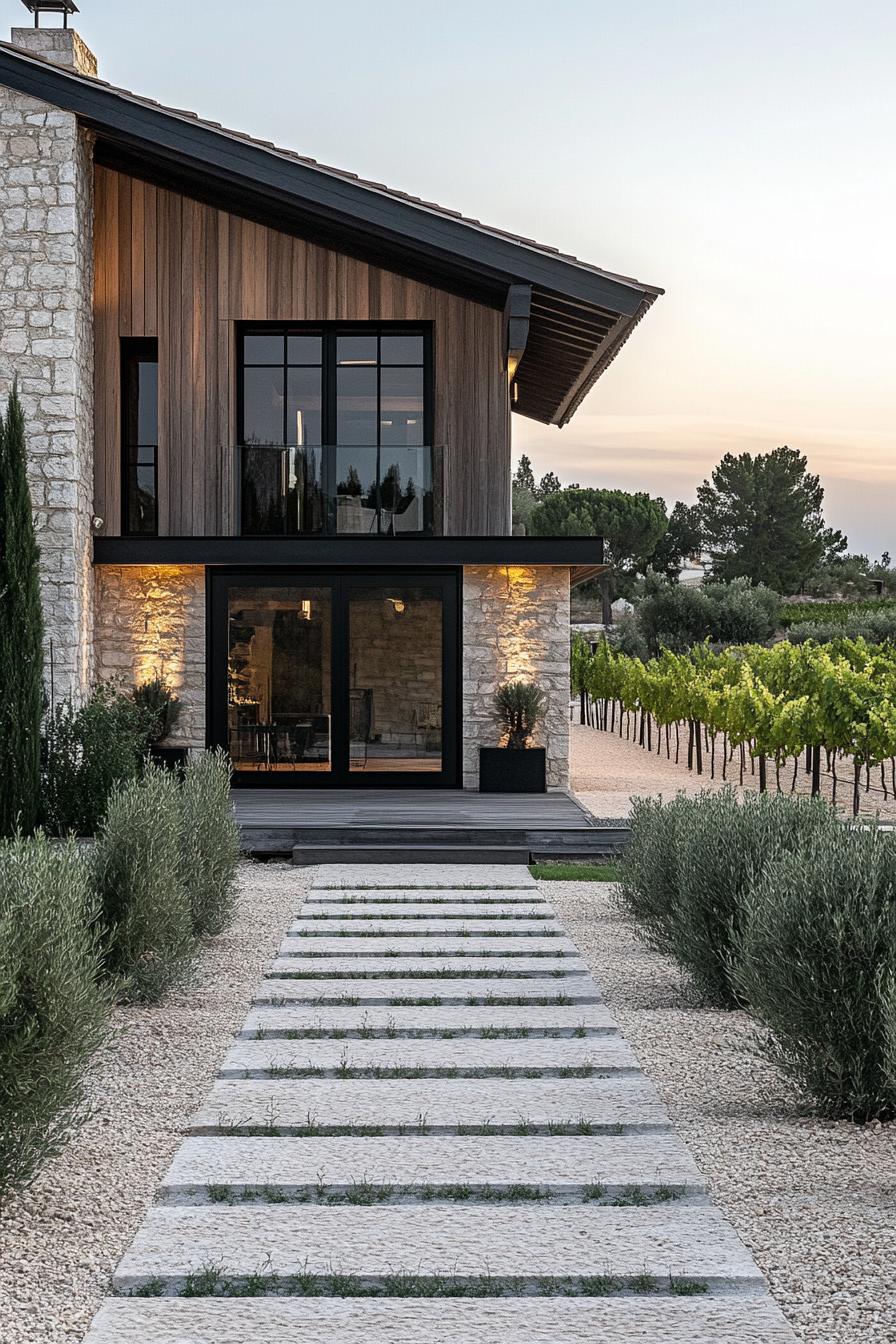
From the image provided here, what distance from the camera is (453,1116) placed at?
4312 millimetres

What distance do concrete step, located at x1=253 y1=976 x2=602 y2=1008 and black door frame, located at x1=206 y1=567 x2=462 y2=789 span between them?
708 centimetres

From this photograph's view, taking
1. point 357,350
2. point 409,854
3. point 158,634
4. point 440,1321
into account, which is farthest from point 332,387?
A: point 440,1321

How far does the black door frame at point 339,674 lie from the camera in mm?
13445

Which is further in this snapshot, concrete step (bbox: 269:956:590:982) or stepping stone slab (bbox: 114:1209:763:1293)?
concrete step (bbox: 269:956:590:982)

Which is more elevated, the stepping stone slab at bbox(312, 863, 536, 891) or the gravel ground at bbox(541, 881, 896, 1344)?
the gravel ground at bbox(541, 881, 896, 1344)

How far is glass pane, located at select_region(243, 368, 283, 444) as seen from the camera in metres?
13.8

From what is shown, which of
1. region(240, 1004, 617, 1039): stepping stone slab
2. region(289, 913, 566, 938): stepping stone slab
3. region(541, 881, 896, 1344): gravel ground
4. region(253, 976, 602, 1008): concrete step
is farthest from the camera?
region(289, 913, 566, 938): stepping stone slab

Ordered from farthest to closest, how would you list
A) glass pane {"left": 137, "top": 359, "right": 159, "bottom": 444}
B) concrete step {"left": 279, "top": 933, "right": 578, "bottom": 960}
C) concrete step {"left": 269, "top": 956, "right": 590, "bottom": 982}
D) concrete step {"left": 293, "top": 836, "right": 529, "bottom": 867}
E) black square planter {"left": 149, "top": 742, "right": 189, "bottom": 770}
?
glass pane {"left": 137, "top": 359, "right": 159, "bottom": 444}, black square planter {"left": 149, "top": 742, "right": 189, "bottom": 770}, concrete step {"left": 293, "top": 836, "right": 529, "bottom": 867}, concrete step {"left": 279, "top": 933, "right": 578, "bottom": 960}, concrete step {"left": 269, "top": 956, "right": 590, "bottom": 982}

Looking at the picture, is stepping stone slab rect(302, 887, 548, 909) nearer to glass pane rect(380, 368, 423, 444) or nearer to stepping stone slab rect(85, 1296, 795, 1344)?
stepping stone slab rect(85, 1296, 795, 1344)

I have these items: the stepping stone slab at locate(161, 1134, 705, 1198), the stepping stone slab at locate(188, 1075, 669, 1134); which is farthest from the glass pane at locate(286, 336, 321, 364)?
the stepping stone slab at locate(161, 1134, 705, 1198)

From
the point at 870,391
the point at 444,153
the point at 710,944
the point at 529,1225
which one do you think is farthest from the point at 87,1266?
the point at 870,391

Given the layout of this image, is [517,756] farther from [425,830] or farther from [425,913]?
[425,913]

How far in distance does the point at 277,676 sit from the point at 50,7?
284 inches

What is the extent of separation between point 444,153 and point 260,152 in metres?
11.5
